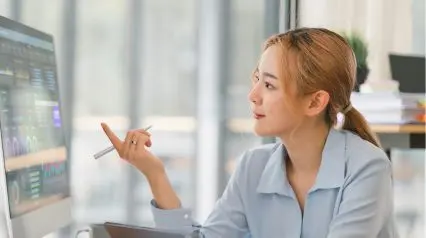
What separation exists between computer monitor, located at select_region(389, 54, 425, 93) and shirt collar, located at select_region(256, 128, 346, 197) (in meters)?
1.10

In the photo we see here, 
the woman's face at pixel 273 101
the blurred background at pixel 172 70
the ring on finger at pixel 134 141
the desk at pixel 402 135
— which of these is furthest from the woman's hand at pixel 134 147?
the blurred background at pixel 172 70

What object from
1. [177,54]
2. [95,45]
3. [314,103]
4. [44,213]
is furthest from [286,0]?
[44,213]

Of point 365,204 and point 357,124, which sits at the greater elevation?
point 357,124

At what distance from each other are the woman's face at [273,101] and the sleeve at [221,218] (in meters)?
0.17

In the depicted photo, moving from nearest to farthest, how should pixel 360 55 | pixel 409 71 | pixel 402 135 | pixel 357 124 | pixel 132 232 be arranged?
pixel 132 232
pixel 357 124
pixel 402 135
pixel 360 55
pixel 409 71

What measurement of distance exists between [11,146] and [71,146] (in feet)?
3.91

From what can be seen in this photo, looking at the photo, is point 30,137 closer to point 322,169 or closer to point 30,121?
point 30,121

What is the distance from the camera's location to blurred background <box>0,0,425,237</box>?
2348 millimetres

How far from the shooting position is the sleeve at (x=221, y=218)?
1318 millimetres

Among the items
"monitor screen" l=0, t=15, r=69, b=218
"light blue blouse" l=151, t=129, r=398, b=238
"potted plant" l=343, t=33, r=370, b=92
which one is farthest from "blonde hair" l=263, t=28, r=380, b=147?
"potted plant" l=343, t=33, r=370, b=92

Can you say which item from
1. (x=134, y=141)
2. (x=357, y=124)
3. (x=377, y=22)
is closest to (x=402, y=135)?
(x=377, y=22)

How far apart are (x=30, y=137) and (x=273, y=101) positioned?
501mm

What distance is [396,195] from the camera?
256cm

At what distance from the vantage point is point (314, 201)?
4.17ft
